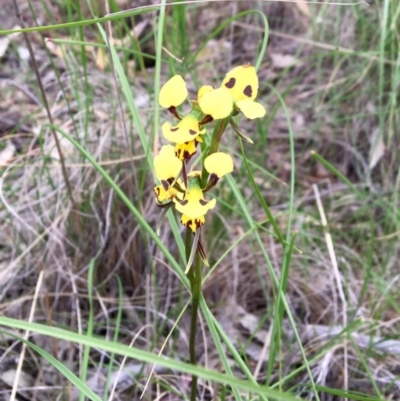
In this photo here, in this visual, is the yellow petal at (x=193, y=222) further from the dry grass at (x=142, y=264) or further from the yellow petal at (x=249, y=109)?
the dry grass at (x=142, y=264)

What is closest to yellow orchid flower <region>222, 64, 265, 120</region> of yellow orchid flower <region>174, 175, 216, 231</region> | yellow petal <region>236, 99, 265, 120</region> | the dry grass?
yellow petal <region>236, 99, 265, 120</region>

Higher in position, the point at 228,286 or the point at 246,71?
the point at 246,71

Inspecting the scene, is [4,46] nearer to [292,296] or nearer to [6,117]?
[6,117]

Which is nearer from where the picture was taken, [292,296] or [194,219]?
[194,219]

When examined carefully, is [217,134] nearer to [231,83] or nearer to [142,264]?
[231,83]

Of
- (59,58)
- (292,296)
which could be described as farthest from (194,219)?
(59,58)

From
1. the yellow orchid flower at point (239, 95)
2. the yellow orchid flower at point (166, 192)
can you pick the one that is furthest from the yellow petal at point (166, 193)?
the yellow orchid flower at point (239, 95)

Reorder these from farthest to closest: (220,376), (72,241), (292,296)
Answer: (292,296)
(72,241)
(220,376)

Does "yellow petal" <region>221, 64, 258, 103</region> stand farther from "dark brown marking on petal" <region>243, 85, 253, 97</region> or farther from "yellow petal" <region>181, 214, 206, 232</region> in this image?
"yellow petal" <region>181, 214, 206, 232</region>
